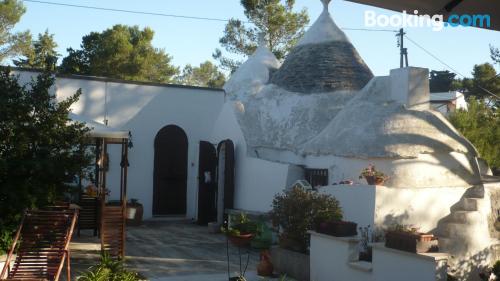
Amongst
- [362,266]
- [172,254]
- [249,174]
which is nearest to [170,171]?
[249,174]

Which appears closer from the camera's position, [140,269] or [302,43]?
[140,269]

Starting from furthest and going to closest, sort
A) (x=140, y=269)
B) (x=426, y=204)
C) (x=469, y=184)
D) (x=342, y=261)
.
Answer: (x=469, y=184) < (x=426, y=204) < (x=140, y=269) < (x=342, y=261)

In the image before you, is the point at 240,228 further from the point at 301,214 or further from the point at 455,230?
the point at 455,230

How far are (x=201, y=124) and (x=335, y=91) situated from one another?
495 centimetres

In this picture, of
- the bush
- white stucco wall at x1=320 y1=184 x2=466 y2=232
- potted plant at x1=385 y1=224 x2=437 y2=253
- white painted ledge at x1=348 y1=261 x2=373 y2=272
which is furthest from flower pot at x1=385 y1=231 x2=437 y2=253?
white stucco wall at x1=320 y1=184 x2=466 y2=232

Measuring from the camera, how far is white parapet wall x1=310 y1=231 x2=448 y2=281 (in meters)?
7.08

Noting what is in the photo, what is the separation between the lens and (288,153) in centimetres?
1448

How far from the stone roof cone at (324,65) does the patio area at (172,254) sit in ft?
16.9

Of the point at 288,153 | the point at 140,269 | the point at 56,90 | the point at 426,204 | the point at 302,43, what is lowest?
the point at 140,269

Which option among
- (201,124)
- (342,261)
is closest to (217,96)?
(201,124)

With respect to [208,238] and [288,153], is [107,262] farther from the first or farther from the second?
[288,153]

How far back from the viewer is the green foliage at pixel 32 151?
25.7 ft

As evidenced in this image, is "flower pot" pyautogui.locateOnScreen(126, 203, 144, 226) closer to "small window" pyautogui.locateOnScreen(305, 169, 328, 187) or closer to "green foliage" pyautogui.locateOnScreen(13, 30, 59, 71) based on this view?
"small window" pyautogui.locateOnScreen(305, 169, 328, 187)

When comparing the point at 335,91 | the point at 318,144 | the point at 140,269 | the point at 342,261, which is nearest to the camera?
the point at 342,261
